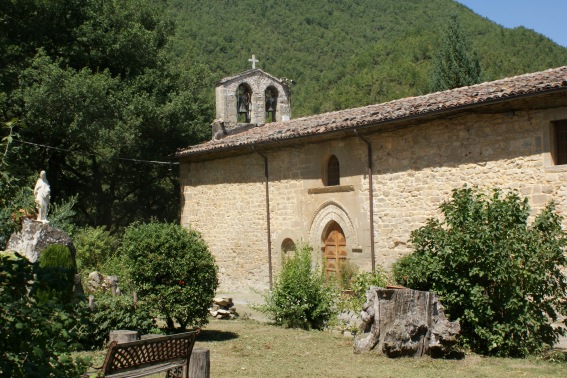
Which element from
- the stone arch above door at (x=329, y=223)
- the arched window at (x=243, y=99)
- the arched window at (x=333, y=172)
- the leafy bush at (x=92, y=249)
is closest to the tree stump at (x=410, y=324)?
the stone arch above door at (x=329, y=223)

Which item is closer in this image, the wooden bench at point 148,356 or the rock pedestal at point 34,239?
the wooden bench at point 148,356

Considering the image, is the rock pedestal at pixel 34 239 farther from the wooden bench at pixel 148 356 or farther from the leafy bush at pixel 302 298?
the wooden bench at pixel 148 356

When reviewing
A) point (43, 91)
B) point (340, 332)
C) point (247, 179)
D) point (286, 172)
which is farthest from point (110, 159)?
point (340, 332)

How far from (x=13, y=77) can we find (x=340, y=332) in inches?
542

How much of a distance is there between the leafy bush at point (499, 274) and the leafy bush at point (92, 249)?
10.4 m

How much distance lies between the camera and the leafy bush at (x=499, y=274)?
8.34m

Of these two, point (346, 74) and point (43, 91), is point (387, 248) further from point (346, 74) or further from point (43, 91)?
point (346, 74)

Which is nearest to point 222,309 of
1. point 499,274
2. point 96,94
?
point 499,274

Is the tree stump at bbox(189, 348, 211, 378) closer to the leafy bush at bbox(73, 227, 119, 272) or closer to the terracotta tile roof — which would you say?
the terracotta tile roof

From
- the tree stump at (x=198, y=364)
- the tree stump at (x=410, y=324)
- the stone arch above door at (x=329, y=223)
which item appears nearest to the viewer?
the tree stump at (x=198, y=364)

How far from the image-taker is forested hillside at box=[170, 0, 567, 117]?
34.8 meters

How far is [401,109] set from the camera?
1345cm

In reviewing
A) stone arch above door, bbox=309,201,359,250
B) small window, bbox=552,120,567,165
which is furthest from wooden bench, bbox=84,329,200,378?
stone arch above door, bbox=309,201,359,250

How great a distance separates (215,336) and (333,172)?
6.54 meters
